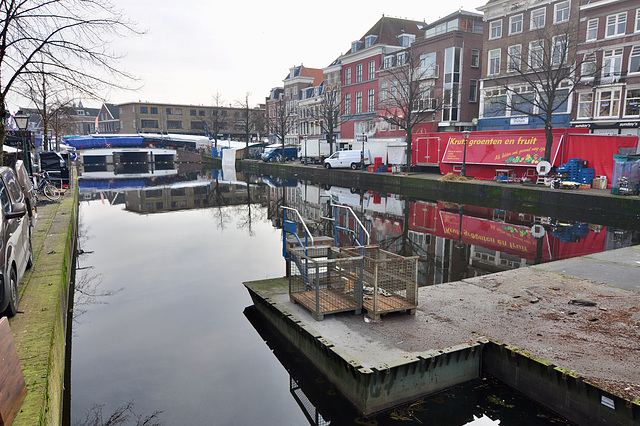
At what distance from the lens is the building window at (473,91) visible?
43250 millimetres

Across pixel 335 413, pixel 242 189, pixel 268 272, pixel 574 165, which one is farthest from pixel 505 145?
pixel 335 413

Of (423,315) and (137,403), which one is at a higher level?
(423,315)

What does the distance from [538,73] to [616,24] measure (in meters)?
5.62

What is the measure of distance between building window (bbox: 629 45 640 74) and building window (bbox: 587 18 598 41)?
3.01 m

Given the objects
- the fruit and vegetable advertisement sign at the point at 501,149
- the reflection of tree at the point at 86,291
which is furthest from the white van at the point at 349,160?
the reflection of tree at the point at 86,291

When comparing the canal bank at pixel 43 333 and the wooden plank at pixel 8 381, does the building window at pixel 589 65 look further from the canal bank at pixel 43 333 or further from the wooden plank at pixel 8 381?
the wooden plank at pixel 8 381

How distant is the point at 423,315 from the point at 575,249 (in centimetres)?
896

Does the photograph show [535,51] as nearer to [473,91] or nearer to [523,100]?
[523,100]

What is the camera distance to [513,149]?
27.9 m

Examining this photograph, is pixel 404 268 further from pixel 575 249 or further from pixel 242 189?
pixel 242 189

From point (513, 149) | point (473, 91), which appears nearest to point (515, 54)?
point (473, 91)

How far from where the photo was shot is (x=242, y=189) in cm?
3453

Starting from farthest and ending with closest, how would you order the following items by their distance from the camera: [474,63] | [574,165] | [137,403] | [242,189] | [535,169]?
[474,63] < [242,189] < [535,169] < [574,165] < [137,403]

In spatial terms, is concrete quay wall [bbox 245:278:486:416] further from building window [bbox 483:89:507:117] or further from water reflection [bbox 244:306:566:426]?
building window [bbox 483:89:507:117]
